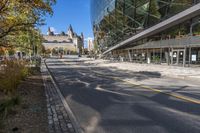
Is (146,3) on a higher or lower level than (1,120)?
higher

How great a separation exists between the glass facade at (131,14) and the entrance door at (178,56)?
5.04m

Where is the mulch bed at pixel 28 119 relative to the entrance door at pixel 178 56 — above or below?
below

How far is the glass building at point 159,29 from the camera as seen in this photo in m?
33.0

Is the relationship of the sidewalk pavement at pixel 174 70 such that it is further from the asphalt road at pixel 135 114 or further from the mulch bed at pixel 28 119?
the mulch bed at pixel 28 119

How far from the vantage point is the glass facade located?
36528 mm

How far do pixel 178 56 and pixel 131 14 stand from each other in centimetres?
2045

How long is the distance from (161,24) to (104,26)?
41.0 m

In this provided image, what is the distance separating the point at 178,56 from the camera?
118 ft

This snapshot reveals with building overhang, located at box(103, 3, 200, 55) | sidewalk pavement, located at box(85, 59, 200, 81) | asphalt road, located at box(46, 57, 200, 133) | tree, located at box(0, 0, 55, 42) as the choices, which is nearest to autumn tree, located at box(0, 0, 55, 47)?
tree, located at box(0, 0, 55, 42)

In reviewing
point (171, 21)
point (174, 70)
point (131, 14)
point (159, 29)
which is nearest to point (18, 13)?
point (174, 70)

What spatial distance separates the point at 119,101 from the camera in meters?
9.69

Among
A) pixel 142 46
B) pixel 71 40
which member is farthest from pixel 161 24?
pixel 71 40

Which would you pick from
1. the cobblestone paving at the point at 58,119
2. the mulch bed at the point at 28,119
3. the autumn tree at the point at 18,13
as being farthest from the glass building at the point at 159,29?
the mulch bed at the point at 28,119

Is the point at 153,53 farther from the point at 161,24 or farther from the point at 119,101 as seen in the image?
the point at 119,101
